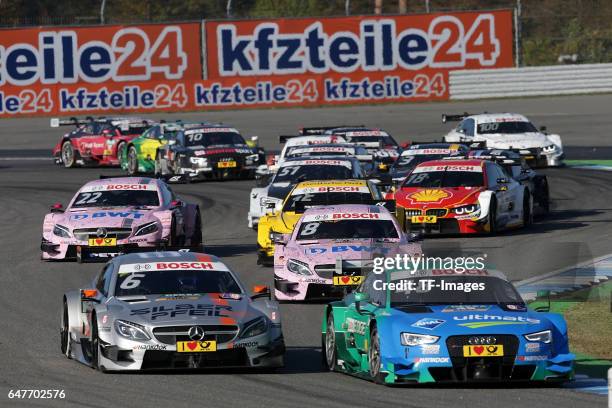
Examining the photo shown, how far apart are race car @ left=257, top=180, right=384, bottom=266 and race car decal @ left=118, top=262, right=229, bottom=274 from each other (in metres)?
7.93

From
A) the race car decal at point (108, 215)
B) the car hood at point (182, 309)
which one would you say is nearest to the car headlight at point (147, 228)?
the race car decal at point (108, 215)

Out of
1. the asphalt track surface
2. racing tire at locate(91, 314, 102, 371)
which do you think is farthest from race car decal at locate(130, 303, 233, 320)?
the asphalt track surface

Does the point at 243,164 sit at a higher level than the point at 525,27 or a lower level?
lower

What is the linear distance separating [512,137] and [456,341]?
93.0ft

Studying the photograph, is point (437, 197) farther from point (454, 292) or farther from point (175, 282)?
point (454, 292)

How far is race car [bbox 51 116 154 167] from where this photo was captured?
44.2 m

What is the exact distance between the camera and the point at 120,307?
45.7ft

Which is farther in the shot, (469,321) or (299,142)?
(299,142)

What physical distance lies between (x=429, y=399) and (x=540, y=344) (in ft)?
3.55

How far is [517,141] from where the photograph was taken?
132 feet

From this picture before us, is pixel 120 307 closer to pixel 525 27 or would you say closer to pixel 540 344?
pixel 540 344

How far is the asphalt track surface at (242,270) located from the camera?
12.3 m

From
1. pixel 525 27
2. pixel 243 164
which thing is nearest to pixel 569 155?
pixel 243 164

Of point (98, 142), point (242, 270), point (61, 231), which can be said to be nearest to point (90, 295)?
point (242, 270)
